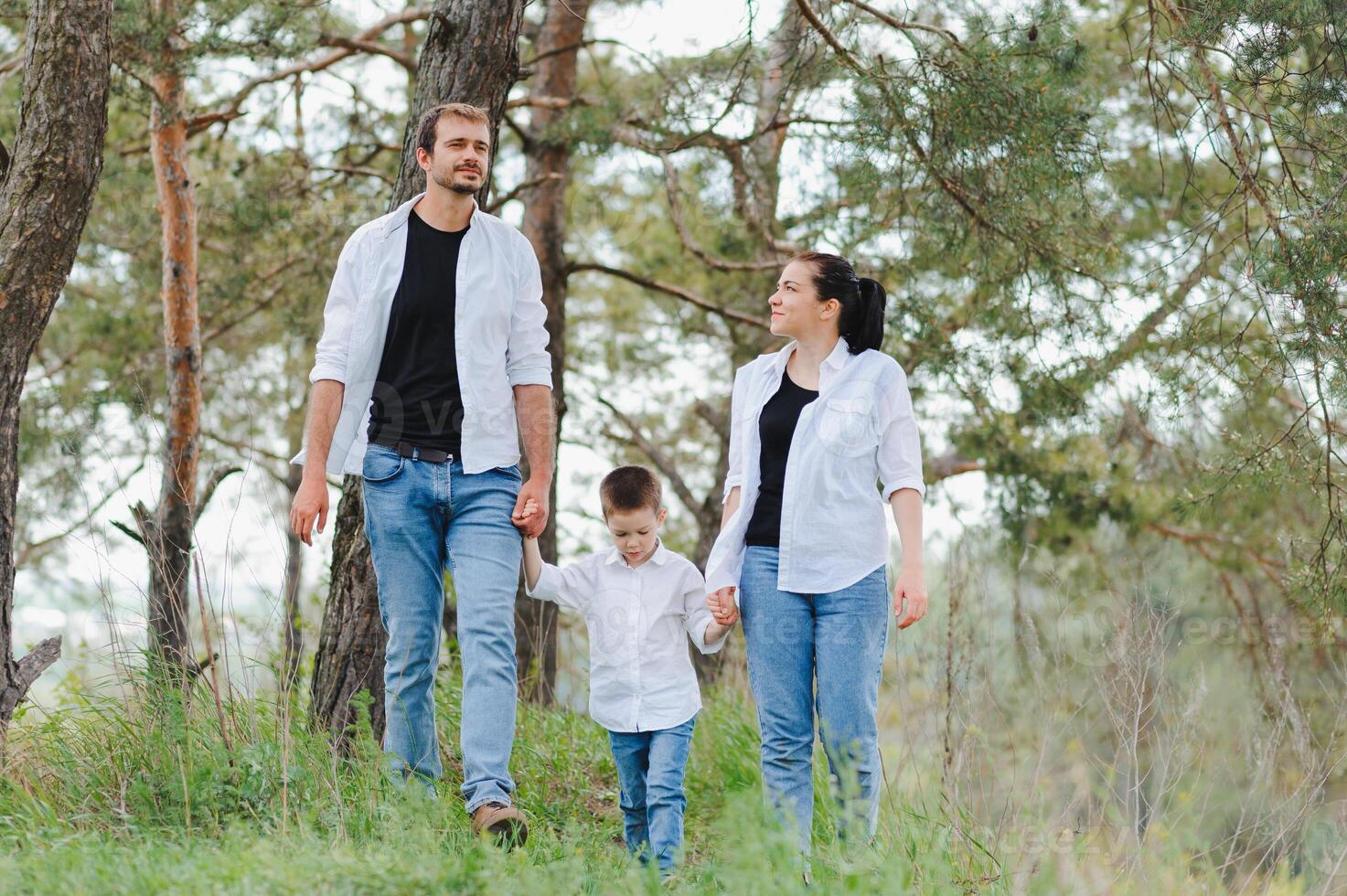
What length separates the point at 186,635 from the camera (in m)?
3.73

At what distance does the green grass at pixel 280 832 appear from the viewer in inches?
104

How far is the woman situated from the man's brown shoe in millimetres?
673

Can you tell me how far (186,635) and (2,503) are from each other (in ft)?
2.40

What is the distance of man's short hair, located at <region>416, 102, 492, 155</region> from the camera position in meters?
3.56

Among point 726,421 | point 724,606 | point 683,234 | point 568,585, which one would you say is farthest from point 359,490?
point 726,421

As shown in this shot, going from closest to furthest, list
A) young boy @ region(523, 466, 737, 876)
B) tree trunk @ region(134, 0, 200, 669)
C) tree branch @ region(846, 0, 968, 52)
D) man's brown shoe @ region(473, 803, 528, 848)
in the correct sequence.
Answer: man's brown shoe @ region(473, 803, 528, 848) < young boy @ region(523, 466, 737, 876) < tree branch @ region(846, 0, 968, 52) < tree trunk @ region(134, 0, 200, 669)

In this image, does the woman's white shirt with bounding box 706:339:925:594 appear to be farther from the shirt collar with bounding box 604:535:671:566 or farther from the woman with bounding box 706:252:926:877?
the shirt collar with bounding box 604:535:671:566

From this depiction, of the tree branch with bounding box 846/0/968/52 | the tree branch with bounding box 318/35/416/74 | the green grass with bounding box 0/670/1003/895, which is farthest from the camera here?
the tree branch with bounding box 318/35/416/74

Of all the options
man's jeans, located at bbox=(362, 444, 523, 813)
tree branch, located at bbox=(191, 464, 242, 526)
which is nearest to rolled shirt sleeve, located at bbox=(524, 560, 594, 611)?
man's jeans, located at bbox=(362, 444, 523, 813)

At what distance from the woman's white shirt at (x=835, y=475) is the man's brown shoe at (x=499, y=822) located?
0.80 metres

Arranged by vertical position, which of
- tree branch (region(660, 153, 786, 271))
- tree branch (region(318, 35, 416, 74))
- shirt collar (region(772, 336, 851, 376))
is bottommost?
shirt collar (region(772, 336, 851, 376))

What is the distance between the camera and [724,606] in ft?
11.4

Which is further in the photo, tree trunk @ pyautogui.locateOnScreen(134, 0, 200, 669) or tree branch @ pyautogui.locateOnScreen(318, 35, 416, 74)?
tree branch @ pyautogui.locateOnScreen(318, 35, 416, 74)

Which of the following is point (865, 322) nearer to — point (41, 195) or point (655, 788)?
point (655, 788)
